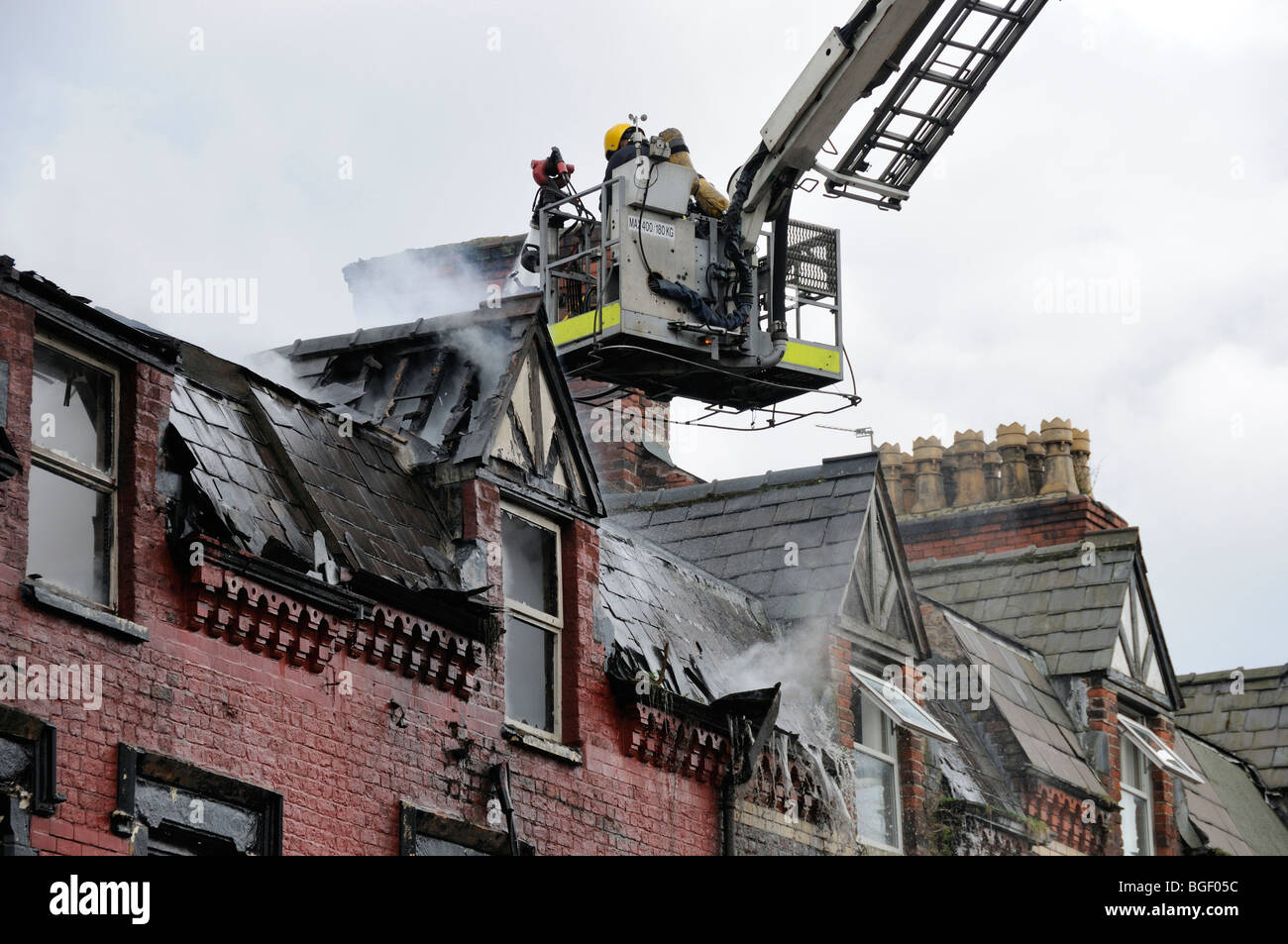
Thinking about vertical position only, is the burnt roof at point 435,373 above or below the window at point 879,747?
above

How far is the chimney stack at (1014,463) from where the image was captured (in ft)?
106

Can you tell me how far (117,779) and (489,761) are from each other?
3741 mm

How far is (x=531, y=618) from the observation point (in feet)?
57.0

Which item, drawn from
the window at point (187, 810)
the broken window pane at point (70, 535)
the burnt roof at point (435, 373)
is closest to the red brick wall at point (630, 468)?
the burnt roof at point (435, 373)

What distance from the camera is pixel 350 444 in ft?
54.7

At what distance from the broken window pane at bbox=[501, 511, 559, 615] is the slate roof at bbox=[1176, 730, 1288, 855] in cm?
1332

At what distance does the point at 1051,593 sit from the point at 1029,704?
2.83m

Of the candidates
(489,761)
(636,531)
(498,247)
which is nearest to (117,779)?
(489,761)

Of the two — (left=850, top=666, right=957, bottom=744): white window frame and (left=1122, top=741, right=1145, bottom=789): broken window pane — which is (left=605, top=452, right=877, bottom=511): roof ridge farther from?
(left=1122, top=741, right=1145, bottom=789): broken window pane

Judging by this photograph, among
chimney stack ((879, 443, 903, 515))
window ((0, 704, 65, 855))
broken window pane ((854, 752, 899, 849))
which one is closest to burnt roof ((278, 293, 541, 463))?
window ((0, 704, 65, 855))

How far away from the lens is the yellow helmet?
25000 millimetres

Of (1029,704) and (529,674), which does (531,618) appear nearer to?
(529,674)

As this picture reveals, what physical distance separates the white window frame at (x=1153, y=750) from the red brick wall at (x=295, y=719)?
1025 cm

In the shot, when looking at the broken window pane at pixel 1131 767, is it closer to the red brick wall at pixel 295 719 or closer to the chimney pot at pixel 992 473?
the chimney pot at pixel 992 473
